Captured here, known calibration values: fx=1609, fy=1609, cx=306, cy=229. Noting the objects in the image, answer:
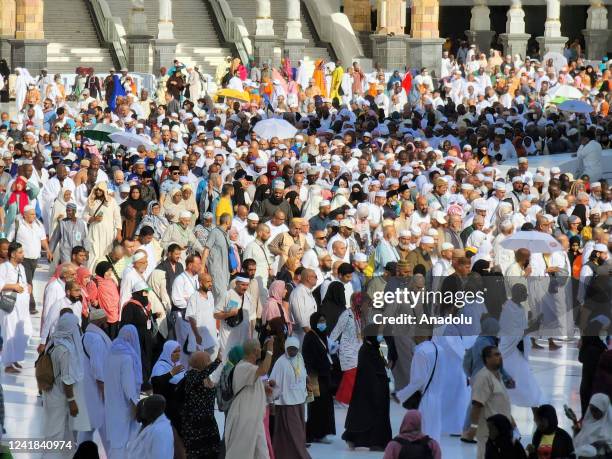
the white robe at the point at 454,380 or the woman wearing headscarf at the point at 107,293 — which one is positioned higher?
the woman wearing headscarf at the point at 107,293

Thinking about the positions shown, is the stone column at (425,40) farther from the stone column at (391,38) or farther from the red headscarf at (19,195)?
the red headscarf at (19,195)

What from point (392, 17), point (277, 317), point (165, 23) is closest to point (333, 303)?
point (277, 317)

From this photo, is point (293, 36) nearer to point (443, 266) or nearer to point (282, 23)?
point (282, 23)

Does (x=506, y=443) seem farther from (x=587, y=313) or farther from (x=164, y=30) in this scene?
(x=164, y=30)

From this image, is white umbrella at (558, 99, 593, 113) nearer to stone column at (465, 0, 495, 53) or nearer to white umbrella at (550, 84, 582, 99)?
white umbrella at (550, 84, 582, 99)

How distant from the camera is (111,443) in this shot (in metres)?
12.5

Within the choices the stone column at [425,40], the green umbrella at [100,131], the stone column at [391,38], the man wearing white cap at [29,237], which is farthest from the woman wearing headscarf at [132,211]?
the stone column at [391,38]

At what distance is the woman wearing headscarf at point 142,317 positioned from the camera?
14.0m

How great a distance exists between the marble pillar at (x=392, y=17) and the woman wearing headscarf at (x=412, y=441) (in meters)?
32.6

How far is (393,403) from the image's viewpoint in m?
15.2

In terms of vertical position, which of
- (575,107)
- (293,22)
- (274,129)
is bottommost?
(274,129)

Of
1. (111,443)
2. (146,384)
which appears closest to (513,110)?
(146,384)

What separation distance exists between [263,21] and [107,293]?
86.6 feet

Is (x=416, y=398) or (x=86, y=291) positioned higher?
(x=86, y=291)
